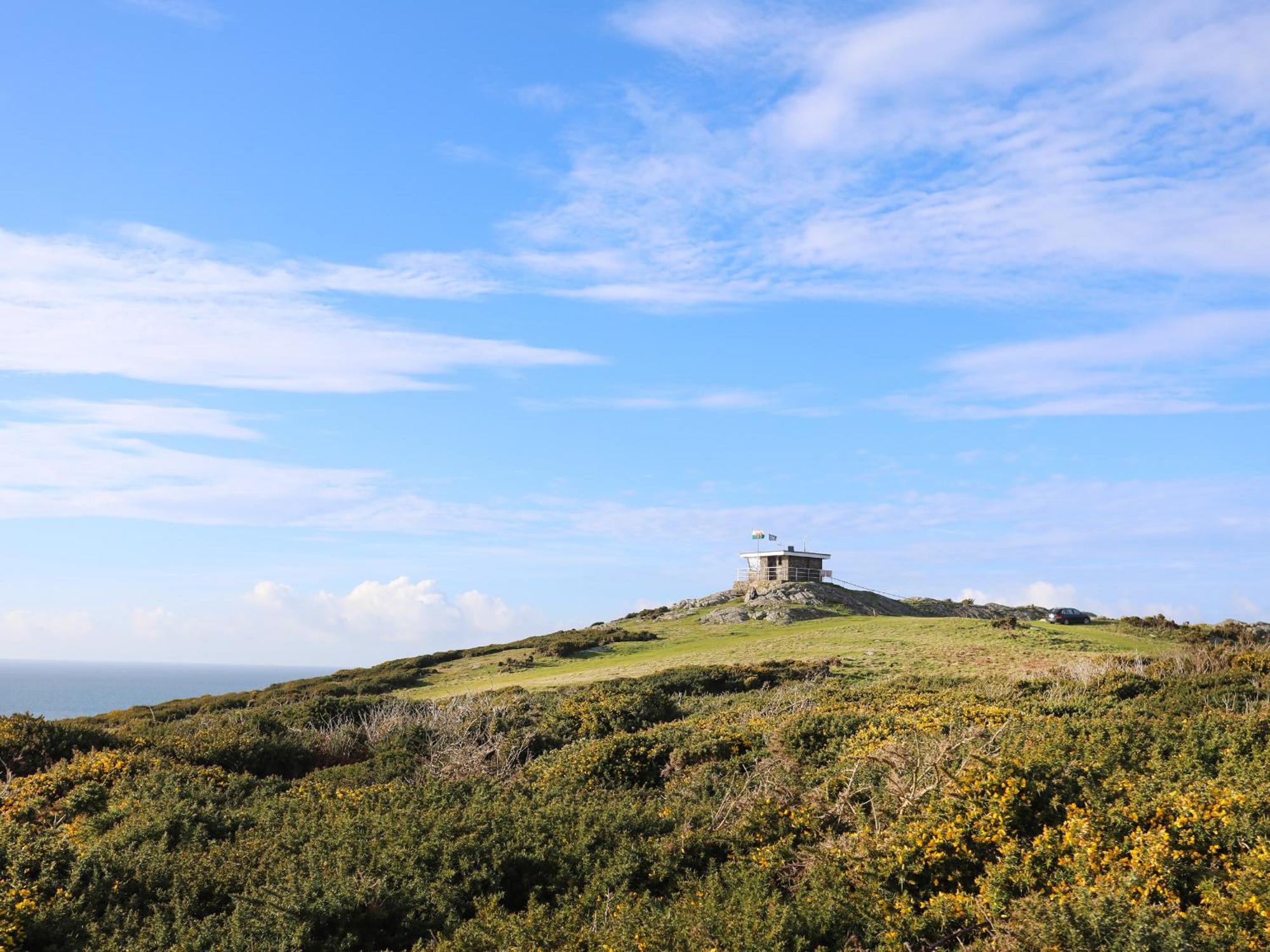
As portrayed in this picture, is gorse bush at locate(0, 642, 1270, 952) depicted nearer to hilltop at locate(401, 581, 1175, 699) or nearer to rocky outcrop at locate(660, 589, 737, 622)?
hilltop at locate(401, 581, 1175, 699)

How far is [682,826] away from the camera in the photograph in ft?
34.1

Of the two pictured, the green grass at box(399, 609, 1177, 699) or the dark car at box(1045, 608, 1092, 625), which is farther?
the dark car at box(1045, 608, 1092, 625)

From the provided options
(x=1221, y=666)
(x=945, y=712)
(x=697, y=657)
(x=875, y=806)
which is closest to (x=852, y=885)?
(x=875, y=806)

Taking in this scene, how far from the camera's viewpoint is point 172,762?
1498cm

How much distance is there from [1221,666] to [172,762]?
21291mm

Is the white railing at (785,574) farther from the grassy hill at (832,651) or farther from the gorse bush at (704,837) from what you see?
the gorse bush at (704,837)

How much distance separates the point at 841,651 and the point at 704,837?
23995mm

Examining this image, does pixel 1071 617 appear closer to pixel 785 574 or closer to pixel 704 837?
pixel 785 574

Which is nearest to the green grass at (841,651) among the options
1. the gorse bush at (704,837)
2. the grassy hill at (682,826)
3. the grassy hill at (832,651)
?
the grassy hill at (832,651)

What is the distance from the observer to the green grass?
93.8 ft

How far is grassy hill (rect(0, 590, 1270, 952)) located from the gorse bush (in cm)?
4

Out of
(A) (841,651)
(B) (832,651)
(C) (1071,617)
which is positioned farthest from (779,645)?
(C) (1071,617)

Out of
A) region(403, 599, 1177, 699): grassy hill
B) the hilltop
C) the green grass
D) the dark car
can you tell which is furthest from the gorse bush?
the dark car

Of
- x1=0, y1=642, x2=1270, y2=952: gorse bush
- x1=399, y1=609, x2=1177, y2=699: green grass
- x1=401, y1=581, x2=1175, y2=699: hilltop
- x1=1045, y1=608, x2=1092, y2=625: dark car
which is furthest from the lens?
x1=1045, y1=608, x2=1092, y2=625: dark car
